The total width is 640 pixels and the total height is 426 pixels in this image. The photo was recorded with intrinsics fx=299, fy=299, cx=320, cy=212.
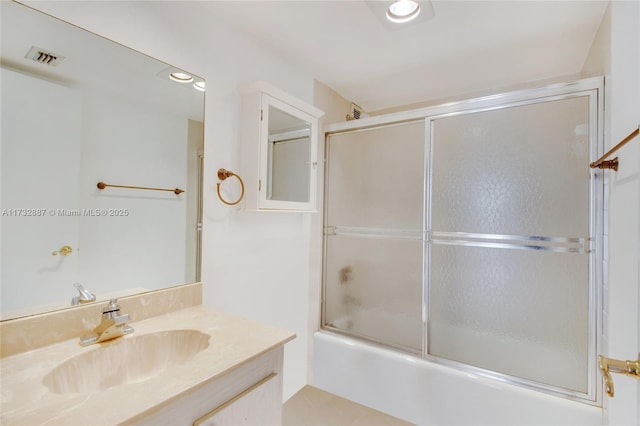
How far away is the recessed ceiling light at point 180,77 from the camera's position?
138cm

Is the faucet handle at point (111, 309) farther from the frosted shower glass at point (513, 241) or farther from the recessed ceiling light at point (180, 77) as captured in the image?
the frosted shower glass at point (513, 241)

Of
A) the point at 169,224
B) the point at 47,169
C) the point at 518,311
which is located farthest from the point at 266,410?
the point at 518,311

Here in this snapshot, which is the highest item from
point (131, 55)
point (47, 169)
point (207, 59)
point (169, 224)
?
point (207, 59)

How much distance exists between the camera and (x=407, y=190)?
2002 mm

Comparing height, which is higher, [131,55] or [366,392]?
[131,55]

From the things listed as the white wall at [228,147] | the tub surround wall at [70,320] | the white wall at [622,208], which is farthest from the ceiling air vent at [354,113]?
the tub surround wall at [70,320]

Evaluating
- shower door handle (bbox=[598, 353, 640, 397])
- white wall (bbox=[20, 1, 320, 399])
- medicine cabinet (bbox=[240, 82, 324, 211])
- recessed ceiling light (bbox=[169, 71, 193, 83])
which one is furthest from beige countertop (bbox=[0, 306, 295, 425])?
recessed ceiling light (bbox=[169, 71, 193, 83])

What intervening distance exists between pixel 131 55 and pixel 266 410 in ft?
4.82

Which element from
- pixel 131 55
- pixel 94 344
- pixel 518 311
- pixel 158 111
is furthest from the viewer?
pixel 518 311

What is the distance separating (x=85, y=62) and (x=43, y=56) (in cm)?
12

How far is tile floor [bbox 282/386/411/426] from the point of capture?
1.88 meters

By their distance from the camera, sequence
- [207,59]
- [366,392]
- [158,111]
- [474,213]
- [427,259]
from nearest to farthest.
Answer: [158,111]
[207,59]
[474,213]
[427,259]
[366,392]

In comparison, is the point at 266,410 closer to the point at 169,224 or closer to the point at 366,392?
the point at 169,224

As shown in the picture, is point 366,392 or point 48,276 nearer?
point 48,276
